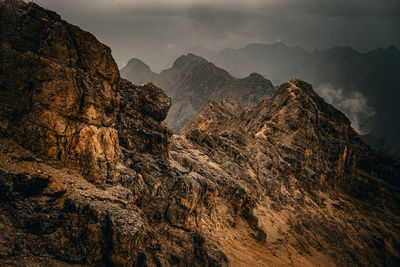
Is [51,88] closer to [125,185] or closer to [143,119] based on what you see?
[125,185]

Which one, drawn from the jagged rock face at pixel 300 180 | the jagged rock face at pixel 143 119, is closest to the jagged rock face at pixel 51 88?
the jagged rock face at pixel 143 119

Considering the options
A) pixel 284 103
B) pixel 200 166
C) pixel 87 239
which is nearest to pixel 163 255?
pixel 87 239

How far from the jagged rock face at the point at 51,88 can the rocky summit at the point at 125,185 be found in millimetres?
76

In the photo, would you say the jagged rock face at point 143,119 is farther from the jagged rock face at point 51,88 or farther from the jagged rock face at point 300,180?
the jagged rock face at point 300,180

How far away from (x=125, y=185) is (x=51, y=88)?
1051cm

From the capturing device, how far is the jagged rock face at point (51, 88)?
17.5 meters

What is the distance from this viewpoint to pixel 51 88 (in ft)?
59.7

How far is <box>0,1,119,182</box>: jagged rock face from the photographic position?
1750 cm

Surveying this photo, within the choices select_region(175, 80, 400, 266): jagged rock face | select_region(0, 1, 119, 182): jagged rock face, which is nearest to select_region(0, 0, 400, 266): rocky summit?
select_region(0, 1, 119, 182): jagged rock face

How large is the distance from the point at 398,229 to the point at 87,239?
67.2m

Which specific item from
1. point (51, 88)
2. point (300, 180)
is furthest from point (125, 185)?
point (300, 180)

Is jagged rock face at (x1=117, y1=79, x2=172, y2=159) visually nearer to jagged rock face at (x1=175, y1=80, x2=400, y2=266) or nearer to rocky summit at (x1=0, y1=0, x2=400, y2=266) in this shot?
rocky summit at (x1=0, y1=0, x2=400, y2=266)

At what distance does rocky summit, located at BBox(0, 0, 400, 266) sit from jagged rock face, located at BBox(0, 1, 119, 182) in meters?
0.08

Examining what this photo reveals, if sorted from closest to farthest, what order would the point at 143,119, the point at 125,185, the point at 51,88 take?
the point at 51,88
the point at 125,185
the point at 143,119
